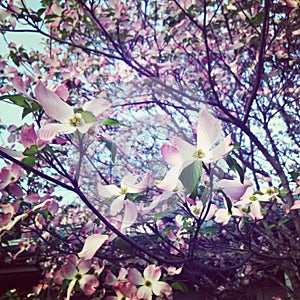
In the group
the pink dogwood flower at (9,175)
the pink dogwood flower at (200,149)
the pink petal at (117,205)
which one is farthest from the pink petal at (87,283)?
the pink dogwood flower at (200,149)

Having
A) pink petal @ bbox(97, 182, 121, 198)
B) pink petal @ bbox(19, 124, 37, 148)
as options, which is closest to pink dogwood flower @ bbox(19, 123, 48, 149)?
pink petal @ bbox(19, 124, 37, 148)

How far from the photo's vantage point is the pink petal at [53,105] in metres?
0.53

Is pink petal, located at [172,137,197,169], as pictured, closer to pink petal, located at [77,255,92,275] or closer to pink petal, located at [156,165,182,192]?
pink petal, located at [156,165,182,192]

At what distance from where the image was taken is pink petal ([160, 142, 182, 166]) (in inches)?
19.5

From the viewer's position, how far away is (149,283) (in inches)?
49.9

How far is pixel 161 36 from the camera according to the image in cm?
186

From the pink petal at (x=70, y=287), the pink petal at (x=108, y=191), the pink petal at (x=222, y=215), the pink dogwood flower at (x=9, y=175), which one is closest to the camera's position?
the pink petal at (x=108, y=191)

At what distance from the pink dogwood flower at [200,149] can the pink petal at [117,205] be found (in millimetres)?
194

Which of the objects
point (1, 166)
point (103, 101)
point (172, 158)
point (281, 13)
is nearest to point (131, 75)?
point (281, 13)

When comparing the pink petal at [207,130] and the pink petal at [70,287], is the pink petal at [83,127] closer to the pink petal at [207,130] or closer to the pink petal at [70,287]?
the pink petal at [207,130]

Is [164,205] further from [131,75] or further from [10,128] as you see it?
[131,75]

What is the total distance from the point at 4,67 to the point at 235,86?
4.21 ft

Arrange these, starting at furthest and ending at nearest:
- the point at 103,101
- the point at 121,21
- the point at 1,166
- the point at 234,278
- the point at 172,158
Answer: the point at 234,278 < the point at 121,21 < the point at 1,166 < the point at 103,101 < the point at 172,158

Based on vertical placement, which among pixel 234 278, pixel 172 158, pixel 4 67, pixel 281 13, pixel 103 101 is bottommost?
pixel 172 158
